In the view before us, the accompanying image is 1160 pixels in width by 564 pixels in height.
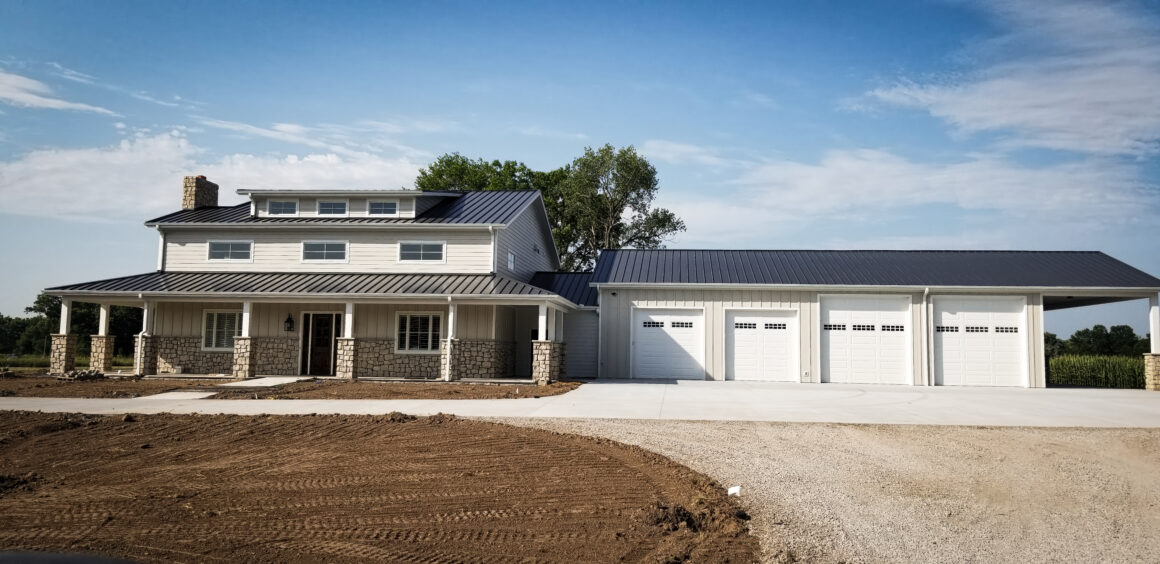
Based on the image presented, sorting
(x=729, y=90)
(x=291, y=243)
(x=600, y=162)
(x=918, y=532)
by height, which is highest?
(x=600, y=162)

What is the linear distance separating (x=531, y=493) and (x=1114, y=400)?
15453mm

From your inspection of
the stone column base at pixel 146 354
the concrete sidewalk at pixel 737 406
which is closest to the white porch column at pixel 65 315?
the stone column base at pixel 146 354

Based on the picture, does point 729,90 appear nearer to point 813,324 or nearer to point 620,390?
point 813,324

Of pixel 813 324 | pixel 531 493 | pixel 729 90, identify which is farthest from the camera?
pixel 813 324

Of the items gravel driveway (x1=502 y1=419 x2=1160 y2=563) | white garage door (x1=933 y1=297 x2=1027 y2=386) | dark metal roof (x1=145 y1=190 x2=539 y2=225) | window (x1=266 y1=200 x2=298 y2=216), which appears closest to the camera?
gravel driveway (x1=502 y1=419 x2=1160 y2=563)

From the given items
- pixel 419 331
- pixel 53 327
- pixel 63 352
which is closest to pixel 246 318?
pixel 419 331

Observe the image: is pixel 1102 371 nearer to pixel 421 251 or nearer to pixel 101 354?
pixel 421 251

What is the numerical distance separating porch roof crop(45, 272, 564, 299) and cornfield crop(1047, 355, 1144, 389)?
60.3 ft

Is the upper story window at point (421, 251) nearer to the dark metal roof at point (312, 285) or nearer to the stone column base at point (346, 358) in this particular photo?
the dark metal roof at point (312, 285)

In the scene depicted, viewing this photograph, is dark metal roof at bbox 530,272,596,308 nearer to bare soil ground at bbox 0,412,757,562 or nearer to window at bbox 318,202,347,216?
window at bbox 318,202,347,216

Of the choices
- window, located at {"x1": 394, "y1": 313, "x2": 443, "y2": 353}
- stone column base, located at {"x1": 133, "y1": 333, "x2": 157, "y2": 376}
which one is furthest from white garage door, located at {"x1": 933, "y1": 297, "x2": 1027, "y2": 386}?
stone column base, located at {"x1": 133, "y1": 333, "x2": 157, "y2": 376}

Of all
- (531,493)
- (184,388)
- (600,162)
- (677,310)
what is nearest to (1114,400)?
(677,310)

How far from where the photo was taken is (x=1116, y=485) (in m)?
7.11

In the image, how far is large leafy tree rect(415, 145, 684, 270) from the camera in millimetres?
37438
